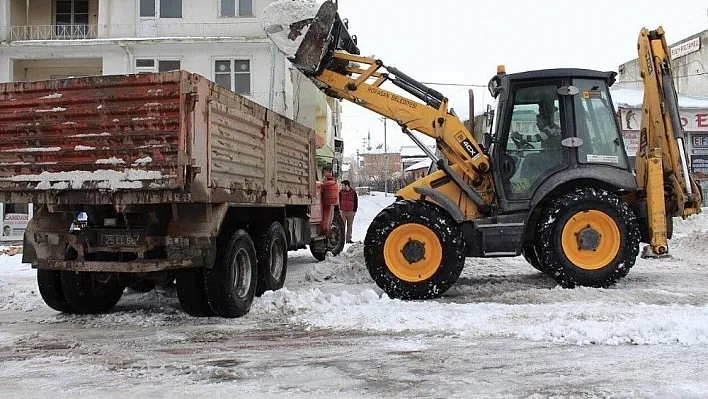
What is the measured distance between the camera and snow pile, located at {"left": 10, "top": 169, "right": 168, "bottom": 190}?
5941mm

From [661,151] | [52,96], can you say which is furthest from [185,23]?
[661,151]

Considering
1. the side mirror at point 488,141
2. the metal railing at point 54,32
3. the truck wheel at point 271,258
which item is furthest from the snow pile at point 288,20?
the metal railing at point 54,32

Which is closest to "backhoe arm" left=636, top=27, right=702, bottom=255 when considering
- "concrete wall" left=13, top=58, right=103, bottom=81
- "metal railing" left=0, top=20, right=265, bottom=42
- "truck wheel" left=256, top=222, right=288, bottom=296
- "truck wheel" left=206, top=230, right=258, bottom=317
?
"truck wheel" left=256, top=222, right=288, bottom=296

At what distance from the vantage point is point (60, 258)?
6.47 m

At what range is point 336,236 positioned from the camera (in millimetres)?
13758

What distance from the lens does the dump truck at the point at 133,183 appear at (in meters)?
5.93

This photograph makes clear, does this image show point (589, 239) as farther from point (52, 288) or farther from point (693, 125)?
point (693, 125)

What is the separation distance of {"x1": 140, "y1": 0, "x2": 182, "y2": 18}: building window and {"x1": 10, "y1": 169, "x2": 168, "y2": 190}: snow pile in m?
16.5

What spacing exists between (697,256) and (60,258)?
11.0 meters

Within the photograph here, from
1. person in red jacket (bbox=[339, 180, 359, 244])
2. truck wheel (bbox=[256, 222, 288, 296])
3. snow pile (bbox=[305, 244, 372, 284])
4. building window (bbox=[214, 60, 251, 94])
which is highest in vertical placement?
building window (bbox=[214, 60, 251, 94])

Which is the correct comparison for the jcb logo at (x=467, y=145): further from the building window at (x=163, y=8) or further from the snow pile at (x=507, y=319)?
the building window at (x=163, y=8)

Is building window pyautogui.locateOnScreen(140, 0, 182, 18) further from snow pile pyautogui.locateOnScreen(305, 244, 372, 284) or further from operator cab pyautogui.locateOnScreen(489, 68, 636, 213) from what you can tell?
operator cab pyautogui.locateOnScreen(489, 68, 636, 213)

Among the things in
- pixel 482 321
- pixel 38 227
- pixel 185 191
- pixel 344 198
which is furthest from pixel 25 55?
pixel 482 321

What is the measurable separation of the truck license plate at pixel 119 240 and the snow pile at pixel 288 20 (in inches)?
116
